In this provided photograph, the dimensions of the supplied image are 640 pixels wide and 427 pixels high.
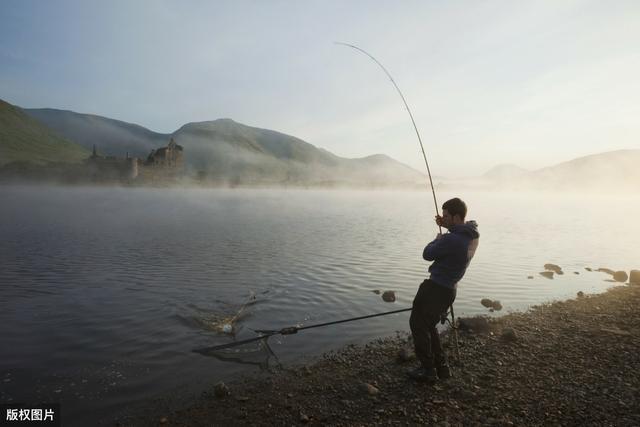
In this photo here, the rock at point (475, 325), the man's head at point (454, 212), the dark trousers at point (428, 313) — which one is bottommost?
the rock at point (475, 325)

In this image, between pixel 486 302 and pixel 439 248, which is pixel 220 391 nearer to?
pixel 439 248

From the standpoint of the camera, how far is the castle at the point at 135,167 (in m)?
128

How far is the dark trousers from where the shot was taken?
6641 mm

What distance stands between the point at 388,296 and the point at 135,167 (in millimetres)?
137184

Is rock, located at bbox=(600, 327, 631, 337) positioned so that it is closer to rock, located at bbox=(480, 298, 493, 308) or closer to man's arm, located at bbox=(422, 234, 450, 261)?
rock, located at bbox=(480, 298, 493, 308)

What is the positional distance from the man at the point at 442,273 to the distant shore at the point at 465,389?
1.01 meters

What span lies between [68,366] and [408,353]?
8.40 metres

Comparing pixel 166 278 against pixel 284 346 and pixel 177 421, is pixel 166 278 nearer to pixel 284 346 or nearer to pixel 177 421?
pixel 284 346

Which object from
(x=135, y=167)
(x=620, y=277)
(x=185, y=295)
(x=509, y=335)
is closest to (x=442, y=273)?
(x=509, y=335)

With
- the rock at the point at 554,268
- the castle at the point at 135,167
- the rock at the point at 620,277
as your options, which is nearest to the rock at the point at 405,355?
the rock at the point at 554,268

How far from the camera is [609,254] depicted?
2827cm

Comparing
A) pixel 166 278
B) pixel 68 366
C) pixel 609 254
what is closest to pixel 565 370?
pixel 68 366

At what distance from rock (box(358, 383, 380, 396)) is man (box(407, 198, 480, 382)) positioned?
107cm

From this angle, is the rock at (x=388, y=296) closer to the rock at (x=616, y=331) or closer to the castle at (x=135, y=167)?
the rock at (x=616, y=331)
